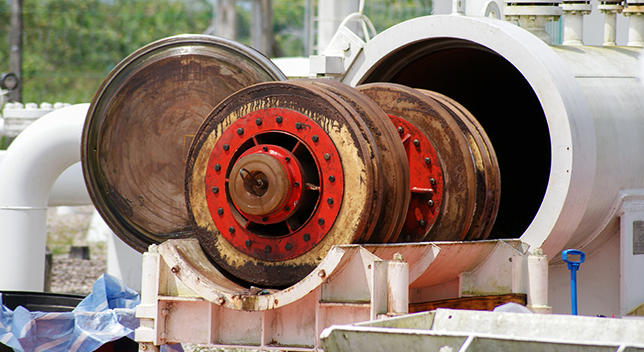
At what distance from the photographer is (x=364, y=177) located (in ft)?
12.5

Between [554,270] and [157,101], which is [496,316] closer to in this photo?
[554,270]

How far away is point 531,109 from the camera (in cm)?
645

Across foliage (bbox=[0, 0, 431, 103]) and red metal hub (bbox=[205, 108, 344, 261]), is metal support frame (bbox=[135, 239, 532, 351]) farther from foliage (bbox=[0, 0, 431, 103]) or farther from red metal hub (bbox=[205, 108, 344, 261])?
foliage (bbox=[0, 0, 431, 103])

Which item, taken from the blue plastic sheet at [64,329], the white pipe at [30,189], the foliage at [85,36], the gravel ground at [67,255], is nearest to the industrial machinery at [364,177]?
the blue plastic sheet at [64,329]

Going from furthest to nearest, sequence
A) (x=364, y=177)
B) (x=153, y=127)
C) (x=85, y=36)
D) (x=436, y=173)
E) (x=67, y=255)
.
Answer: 1. (x=85, y=36)
2. (x=67, y=255)
3. (x=153, y=127)
4. (x=436, y=173)
5. (x=364, y=177)

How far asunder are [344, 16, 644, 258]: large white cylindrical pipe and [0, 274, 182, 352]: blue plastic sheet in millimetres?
2364

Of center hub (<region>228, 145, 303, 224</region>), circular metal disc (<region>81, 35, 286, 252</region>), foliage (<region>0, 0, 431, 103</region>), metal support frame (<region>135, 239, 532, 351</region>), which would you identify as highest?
foliage (<region>0, 0, 431, 103</region>)

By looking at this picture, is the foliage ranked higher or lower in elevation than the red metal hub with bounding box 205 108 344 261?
higher

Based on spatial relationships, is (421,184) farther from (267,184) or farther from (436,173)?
(267,184)

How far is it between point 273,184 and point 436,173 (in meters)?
1.11

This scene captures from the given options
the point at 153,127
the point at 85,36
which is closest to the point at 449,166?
the point at 153,127

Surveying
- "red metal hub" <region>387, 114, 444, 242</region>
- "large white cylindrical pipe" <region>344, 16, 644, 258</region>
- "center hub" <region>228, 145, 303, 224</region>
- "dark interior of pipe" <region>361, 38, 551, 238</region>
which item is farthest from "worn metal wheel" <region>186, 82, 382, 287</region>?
"dark interior of pipe" <region>361, 38, 551, 238</region>

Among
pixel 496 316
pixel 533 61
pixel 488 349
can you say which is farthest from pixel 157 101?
pixel 488 349

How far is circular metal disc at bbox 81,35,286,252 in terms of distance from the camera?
521cm
